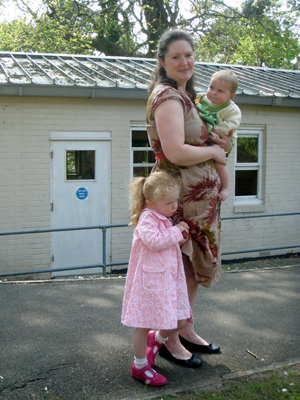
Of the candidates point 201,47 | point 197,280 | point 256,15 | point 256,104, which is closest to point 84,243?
point 256,104

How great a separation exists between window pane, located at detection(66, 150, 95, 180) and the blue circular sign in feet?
0.74

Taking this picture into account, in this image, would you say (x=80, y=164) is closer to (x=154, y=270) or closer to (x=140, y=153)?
(x=140, y=153)

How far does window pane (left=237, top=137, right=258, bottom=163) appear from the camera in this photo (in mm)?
8883

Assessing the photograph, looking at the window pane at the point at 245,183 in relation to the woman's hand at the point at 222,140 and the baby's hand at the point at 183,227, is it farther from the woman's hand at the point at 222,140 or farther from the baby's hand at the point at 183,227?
the baby's hand at the point at 183,227

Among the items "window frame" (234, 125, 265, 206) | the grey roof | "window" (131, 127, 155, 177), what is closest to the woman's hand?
the grey roof

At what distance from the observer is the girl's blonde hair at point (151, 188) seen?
259cm

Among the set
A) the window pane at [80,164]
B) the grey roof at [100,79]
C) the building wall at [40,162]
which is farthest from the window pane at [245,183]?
the window pane at [80,164]

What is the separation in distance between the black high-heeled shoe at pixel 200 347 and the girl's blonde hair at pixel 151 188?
3.37ft

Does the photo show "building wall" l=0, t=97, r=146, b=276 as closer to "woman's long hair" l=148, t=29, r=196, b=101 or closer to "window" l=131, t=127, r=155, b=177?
"window" l=131, t=127, r=155, b=177

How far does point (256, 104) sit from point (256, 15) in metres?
19.6

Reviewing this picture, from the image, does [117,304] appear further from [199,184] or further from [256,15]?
[256,15]

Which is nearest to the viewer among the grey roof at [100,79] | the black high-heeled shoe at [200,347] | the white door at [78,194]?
the black high-heeled shoe at [200,347]

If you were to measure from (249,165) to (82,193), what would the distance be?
3468 millimetres

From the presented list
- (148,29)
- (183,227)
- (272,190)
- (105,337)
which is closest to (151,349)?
(105,337)
